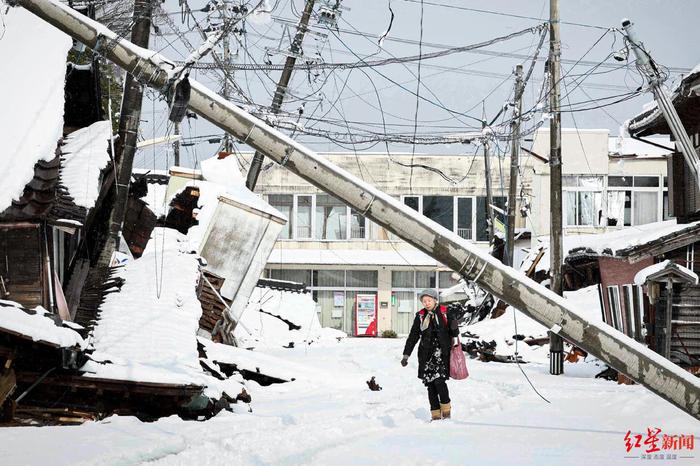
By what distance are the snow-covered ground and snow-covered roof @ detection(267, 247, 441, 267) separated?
106ft

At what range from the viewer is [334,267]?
49.4 meters

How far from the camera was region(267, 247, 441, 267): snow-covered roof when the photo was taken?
48562mm

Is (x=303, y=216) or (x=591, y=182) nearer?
(x=591, y=182)

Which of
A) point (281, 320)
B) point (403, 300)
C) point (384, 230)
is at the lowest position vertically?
point (281, 320)

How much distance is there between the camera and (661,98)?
15.2 meters

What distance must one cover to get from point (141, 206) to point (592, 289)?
15.5m

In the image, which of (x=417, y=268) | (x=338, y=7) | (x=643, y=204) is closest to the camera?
(x=338, y=7)

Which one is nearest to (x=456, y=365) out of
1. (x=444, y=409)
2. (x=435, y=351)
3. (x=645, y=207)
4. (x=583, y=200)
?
(x=435, y=351)

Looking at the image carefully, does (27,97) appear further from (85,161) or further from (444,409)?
(444,409)

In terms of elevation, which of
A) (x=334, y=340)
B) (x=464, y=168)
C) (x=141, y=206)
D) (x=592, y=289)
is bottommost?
(x=334, y=340)

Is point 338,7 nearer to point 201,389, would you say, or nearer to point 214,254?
point 214,254

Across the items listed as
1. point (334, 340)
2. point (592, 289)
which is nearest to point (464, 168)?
point (334, 340)
